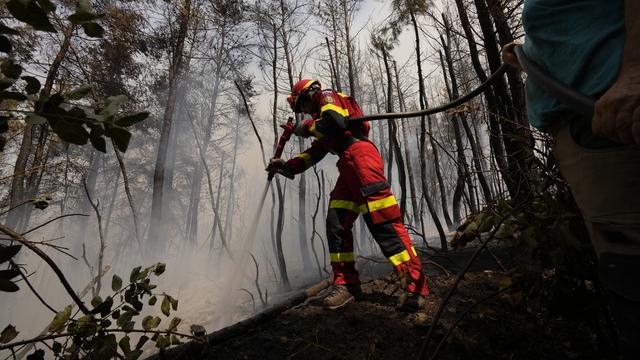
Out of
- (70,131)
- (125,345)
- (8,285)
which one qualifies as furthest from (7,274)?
(125,345)

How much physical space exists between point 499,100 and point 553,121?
6.88 ft

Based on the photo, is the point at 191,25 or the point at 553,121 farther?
the point at 191,25

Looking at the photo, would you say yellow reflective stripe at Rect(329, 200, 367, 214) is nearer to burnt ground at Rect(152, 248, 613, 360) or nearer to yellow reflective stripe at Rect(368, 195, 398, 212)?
yellow reflective stripe at Rect(368, 195, 398, 212)

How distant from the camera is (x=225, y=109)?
19.8 metres

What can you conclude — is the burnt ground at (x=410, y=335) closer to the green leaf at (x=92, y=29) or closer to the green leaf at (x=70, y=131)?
the green leaf at (x=70, y=131)

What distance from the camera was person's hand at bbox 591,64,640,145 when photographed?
2.09 feet

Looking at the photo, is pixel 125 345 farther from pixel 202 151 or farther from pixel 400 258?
pixel 202 151

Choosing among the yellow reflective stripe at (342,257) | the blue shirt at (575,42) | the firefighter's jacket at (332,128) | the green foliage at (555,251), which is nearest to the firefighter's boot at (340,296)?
the yellow reflective stripe at (342,257)

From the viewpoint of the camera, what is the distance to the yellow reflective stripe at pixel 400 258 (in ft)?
7.82

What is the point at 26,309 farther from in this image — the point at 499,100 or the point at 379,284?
the point at 499,100

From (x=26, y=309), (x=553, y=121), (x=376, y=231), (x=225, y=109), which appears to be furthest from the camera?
(x=225, y=109)

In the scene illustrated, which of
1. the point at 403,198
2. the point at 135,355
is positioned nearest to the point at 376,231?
the point at 135,355

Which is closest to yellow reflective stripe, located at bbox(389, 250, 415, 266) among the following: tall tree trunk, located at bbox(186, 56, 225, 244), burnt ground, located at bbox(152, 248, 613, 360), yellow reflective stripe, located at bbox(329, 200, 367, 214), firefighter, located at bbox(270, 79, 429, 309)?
Answer: firefighter, located at bbox(270, 79, 429, 309)

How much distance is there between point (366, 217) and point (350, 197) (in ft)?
1.28
